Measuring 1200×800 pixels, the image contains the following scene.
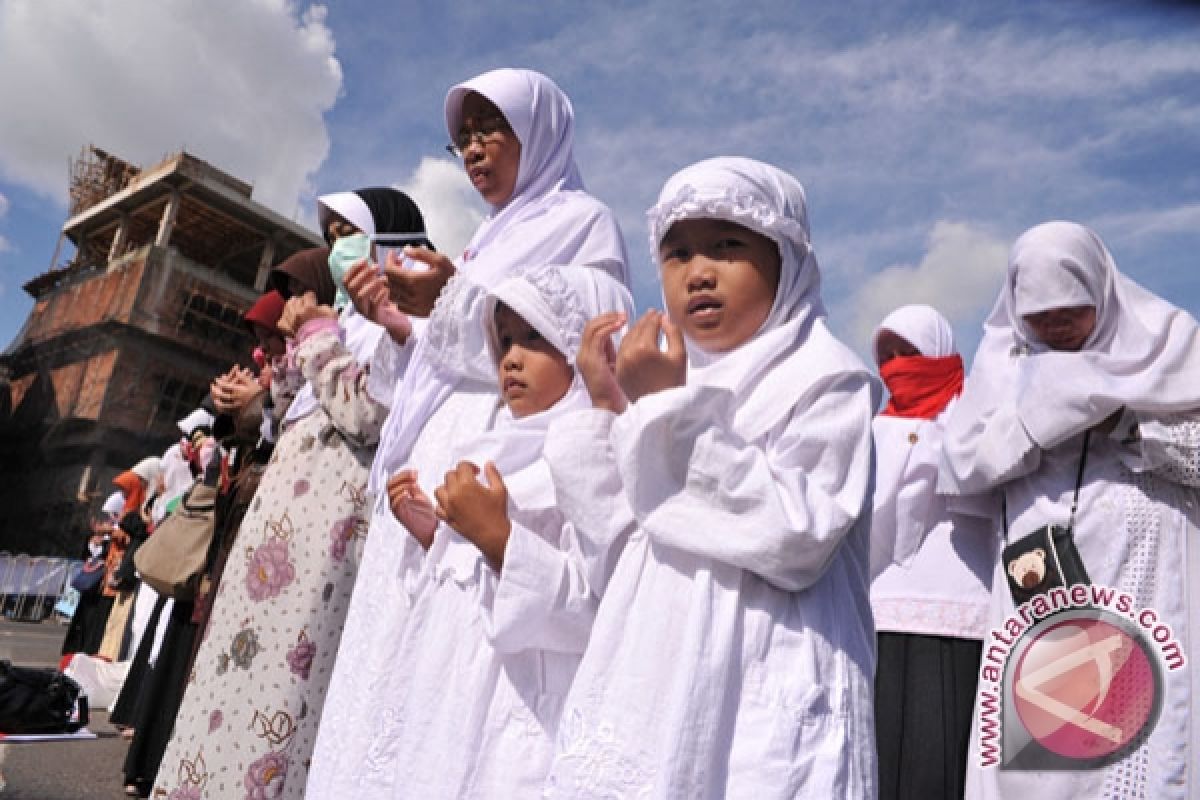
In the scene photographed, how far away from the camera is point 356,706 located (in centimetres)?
188

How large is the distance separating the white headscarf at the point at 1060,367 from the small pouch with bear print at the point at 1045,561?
0.18m

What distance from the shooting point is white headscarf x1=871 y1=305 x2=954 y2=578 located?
288 cm

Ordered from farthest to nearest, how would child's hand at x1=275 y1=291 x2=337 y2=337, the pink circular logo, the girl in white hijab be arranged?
child's hand at x1=275 y1=291 x2=337 y2=337 < the girl in white hijab < the pink circular logo

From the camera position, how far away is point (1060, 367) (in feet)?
8.20

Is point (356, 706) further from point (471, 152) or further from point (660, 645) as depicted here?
point (471, 152)

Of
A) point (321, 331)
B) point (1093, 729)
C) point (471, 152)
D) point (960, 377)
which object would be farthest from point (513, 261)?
point (960, 377)

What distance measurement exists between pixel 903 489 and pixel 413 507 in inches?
70.6

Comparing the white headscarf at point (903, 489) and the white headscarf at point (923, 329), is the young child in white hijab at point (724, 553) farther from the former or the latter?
the white headscarf at point (923, 329)

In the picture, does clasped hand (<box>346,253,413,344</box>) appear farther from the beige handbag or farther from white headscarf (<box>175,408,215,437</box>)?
white headscarf (<box>175,408,215,437</box>)

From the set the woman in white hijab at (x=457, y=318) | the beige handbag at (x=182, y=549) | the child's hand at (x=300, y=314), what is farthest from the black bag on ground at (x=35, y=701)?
the woman in white hijab at (x=457, y=318)

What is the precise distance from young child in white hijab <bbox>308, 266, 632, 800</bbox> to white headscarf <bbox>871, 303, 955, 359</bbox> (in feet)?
7.08

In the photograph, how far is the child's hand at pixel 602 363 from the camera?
1568 mm

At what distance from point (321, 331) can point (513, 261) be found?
0.82 meters

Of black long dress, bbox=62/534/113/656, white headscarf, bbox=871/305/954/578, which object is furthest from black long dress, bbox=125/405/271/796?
black long dress, bbox=62/534/113/656
